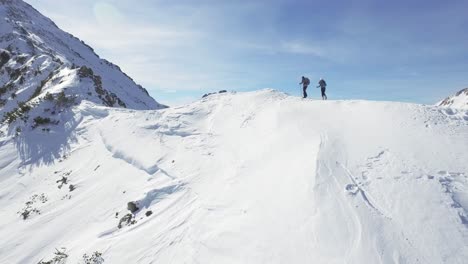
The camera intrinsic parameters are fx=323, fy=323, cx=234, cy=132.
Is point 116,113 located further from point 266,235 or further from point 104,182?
point 266,235

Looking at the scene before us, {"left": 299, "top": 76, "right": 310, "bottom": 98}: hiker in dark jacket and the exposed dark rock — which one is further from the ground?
{"left": 299, "top": 76, "right": 310, "bottom": 98}: hiker in dark jacket

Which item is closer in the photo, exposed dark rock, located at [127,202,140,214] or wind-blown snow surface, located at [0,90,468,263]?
wind-blown snow surface, located at [0,90,468,263]

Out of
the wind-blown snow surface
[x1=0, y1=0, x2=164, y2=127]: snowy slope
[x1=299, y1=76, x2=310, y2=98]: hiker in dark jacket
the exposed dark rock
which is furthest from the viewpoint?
[x1=0, y1=0, x2=164, y2=127]: snowy slope

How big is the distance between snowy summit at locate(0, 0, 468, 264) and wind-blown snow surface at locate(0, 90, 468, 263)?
4cm

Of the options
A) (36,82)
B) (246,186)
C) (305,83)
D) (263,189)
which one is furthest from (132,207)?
(36,82)

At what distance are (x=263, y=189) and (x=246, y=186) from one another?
0.75 metres

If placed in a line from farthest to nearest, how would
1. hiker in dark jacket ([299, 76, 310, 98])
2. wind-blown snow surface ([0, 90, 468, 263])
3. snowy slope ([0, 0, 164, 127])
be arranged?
snowy slope ([0, 0, 164, 127]), hiker in dark jacket ([299, 76, 310, 98]), wind-blown snow surface ([0, 90, 468, 263])

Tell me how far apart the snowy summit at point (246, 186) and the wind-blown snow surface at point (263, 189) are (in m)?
0.04

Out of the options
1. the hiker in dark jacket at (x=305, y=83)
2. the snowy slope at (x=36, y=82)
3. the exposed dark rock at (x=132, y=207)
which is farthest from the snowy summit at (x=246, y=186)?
the snowy slope at (x=36, y=82)

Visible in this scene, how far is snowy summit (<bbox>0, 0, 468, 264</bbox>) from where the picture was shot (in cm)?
744

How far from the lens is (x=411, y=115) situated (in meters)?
12.0

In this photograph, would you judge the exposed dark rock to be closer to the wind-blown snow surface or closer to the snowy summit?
the snowy summit

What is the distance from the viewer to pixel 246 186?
34.8 ft

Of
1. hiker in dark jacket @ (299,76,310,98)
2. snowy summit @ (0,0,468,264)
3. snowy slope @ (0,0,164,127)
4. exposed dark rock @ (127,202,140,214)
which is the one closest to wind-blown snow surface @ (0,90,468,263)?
snowy summit @ (0,0,468,264)
